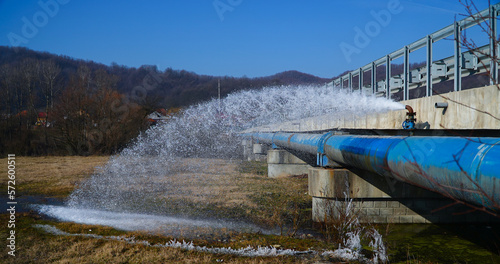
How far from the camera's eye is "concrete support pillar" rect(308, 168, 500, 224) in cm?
771

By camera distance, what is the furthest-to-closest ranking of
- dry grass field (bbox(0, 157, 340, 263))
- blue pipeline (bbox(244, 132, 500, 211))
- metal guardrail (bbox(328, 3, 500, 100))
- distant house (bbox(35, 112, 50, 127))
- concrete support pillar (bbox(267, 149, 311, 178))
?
distant house (bbox(35, 112, 50, 127)) < concrete support pillar (bbox(267, 149, 311, 178)) < metal guardrail (bbox(328, 3, 500, 100)) < dry grass field (bbox(0, 157, 340, 263)) < blue pipeline (bbox(244, 132, 500, 211))

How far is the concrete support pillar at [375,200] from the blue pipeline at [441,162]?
1120mm

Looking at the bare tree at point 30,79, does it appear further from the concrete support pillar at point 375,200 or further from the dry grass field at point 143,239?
the concrete support pillar at point 375,200

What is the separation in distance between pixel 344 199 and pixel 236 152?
3128 cm

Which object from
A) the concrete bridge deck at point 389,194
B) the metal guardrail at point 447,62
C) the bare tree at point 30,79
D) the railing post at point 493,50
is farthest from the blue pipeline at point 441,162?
the bare tree at point 30,79

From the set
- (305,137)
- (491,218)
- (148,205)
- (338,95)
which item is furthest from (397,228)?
(338,95)

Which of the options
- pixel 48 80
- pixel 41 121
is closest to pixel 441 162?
pixel 41 121

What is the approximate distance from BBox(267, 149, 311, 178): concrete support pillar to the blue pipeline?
10.7 metres

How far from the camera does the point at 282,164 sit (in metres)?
17.5

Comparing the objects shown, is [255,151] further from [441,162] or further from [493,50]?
[493,50]

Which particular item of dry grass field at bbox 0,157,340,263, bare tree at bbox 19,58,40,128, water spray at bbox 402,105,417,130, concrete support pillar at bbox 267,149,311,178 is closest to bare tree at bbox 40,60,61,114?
bare tree at bbox 19,58,40,128

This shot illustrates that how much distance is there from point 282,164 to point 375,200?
9.56 meters

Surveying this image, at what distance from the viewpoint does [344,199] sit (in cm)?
782

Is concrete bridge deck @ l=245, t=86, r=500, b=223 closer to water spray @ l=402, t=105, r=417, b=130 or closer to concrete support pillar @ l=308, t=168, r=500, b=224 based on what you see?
concrete support pillar @ l=308, t=168, r=500, b=224
